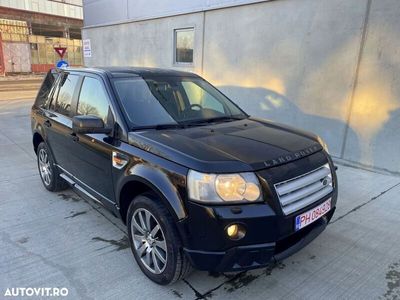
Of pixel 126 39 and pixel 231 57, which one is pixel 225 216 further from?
pixel 126 39

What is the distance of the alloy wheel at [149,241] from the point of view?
257 cm

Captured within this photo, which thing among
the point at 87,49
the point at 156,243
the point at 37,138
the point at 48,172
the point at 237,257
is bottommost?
the point at 48,172

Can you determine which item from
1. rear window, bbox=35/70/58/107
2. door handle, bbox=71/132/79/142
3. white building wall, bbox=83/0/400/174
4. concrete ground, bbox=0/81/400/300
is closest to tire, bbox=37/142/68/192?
concrete ground, bbox=0/81/400/300

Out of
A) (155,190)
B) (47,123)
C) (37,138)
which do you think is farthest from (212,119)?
(37,138)

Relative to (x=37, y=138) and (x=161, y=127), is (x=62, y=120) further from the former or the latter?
(x=161, y=127)

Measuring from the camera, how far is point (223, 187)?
7.29 ft

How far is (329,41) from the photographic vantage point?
572 centimetres

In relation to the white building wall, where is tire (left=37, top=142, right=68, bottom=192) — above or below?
below

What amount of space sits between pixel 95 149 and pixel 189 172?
4.36 feet

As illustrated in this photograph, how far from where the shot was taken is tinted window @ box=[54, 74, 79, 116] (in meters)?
3.82

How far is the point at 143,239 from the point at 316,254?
5.38 ft

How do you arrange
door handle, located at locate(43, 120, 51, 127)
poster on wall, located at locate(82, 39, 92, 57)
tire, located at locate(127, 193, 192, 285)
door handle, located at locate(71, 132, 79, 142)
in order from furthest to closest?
1. poster on wall, located at locate(82, 39, 92, 57)
2. door handle, located at locate(43, 120, 51, 127)
3. door handle, located at locate(71, 132, 79, 142)
4. tire, located at locate(127, 193, 192, 285)

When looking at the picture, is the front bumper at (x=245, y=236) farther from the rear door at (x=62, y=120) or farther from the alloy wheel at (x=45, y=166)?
the alloy wheel at (x=45, y=166)

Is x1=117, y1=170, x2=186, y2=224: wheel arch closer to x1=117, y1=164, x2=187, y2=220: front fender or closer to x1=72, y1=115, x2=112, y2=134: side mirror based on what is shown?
x1=117, y1=164, x2=187, y2=220: front fender
